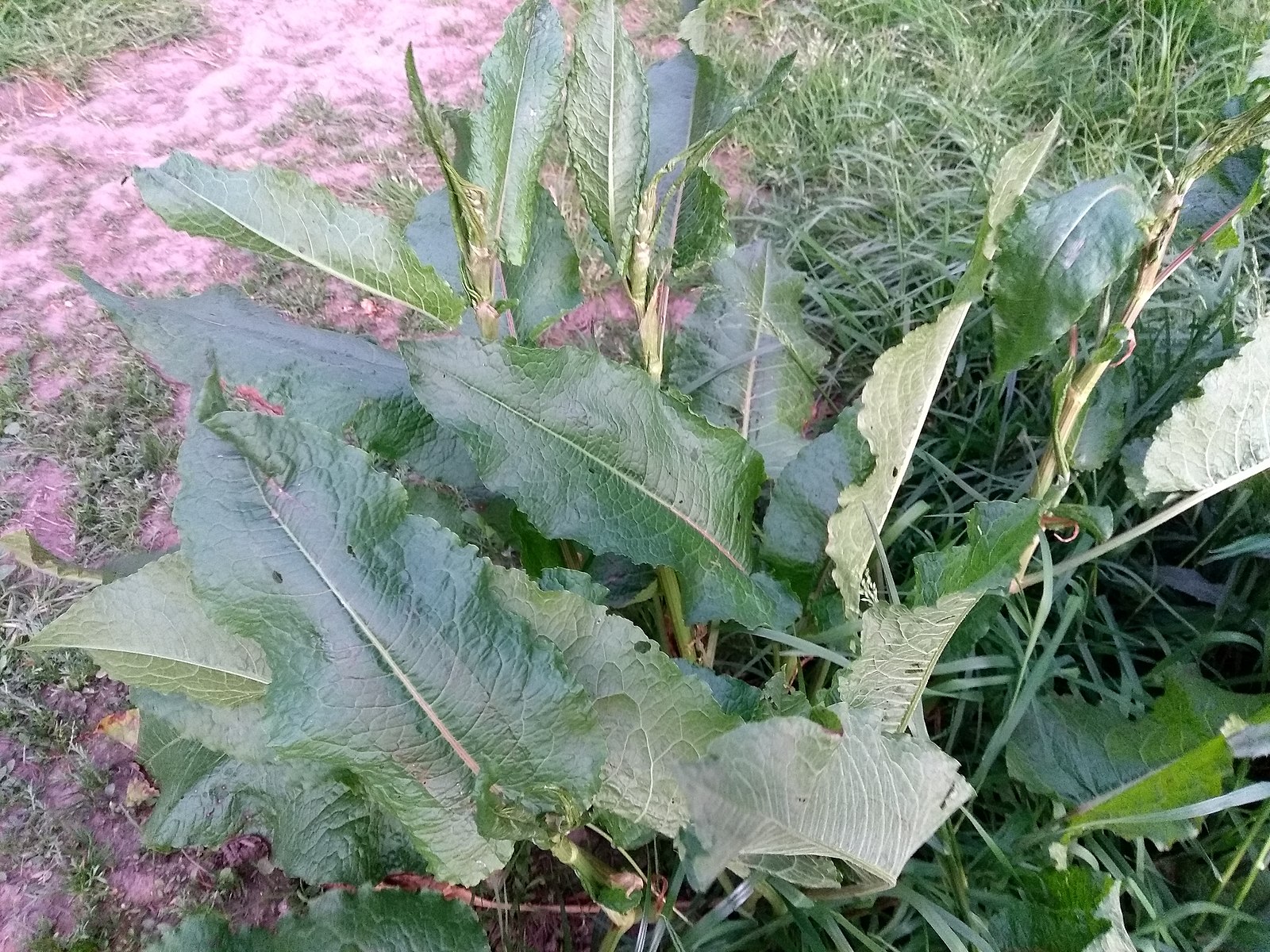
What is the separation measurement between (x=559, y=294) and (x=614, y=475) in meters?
0.36

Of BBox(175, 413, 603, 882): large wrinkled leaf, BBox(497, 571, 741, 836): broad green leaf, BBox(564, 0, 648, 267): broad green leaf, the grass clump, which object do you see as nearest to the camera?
BBox(175, 413, 603, 882): large wrinkled leaf

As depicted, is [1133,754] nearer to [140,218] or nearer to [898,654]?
[898,654]

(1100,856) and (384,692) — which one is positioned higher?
(384,692)

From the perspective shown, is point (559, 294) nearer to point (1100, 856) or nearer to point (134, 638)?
Answer: point (134, 638)

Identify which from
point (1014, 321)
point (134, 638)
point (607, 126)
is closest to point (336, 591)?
point (134, 638)

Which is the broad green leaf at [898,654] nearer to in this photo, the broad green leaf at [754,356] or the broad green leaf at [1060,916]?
the broad green leaf at [1060,916]

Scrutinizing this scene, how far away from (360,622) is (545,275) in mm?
652

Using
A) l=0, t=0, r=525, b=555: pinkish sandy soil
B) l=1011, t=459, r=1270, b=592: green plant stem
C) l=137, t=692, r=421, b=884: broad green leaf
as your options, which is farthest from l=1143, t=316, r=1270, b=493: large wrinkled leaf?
l=0, t=0, r=525, b=555: pinkish sandy soil

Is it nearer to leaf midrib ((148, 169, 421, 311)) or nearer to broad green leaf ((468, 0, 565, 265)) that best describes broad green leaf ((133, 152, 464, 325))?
leaf midrib ((148, 169, 421, 311))

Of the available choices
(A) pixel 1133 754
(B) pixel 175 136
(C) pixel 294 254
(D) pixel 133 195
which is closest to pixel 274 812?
(C) pixel 294 254

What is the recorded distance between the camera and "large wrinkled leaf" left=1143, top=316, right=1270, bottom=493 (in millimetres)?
1010

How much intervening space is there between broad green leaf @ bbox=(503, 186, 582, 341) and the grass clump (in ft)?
7.82

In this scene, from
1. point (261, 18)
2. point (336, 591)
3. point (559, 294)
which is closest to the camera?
point (336, 591)

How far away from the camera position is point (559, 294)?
4.00 feet
